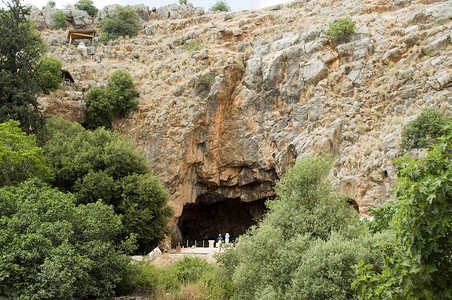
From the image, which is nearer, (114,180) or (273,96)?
(114,180)

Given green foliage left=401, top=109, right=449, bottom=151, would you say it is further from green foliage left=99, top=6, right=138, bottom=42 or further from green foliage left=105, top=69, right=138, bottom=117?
green foliage left=99, top=6, right=138, bottom=42

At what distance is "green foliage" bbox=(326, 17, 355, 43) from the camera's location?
116ft

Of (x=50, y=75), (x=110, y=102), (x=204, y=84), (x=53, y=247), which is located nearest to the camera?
(x=53, y=247)

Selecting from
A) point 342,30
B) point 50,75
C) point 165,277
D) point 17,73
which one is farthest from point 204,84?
point 165,277

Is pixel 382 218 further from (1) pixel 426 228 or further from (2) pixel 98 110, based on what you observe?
(2) pixel 98 110

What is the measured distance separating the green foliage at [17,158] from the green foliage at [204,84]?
16.5 m

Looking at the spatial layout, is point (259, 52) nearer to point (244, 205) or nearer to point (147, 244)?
point (244, 205)

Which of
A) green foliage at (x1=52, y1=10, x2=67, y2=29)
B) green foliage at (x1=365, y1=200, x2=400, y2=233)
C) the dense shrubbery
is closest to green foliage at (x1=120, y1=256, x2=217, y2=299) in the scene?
green foliage at (x1=365, y1=200, x2=400, y2=233)

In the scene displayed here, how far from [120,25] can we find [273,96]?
82.0ft

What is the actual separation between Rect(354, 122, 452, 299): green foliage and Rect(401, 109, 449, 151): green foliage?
768 inches

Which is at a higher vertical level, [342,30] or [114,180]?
[342,30]

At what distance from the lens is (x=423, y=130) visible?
26984 millimetres

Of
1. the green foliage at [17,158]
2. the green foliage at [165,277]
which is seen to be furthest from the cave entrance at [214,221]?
the green foliage at [17,158]

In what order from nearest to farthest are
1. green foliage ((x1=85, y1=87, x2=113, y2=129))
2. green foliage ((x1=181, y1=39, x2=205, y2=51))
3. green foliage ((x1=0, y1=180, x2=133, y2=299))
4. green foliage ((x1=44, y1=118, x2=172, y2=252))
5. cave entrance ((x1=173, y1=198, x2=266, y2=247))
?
green foliage ((x1=0, y1=180, x2=133, y2=299)), green foliage ((x1=44, y1=118, x2=172, y2=252)), green foliage ((x1=85, y1=87, x2=113, y2=129)), green foliage ((x1=181, y1=39, x2=205, y2=51)), cave entrance ((x1=173, y1=198, x2=266, y2=247))
